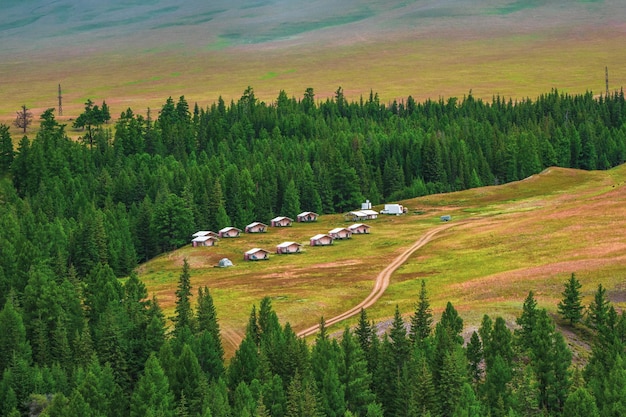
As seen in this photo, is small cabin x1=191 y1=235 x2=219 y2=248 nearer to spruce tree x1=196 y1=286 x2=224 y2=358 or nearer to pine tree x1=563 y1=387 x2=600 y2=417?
spruce tree x1=196 y1=286 x2=224 y2=358

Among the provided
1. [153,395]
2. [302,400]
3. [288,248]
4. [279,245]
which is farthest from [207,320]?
[279,245]

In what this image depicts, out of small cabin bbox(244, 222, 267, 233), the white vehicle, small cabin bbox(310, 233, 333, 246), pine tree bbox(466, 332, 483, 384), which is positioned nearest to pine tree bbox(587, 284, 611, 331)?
pine tree bbox(466, 332, 483, 384)

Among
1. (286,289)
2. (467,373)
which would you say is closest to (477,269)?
(286,289)

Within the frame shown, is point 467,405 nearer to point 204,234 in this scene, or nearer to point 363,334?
point 363,334

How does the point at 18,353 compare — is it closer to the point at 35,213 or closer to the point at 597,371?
the point at 597,371

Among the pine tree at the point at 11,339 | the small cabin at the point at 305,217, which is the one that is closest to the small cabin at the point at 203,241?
the small cabin at the point at 305,217

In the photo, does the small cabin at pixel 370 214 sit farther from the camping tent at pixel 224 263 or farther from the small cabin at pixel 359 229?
the camping tent at pixel 224 263
